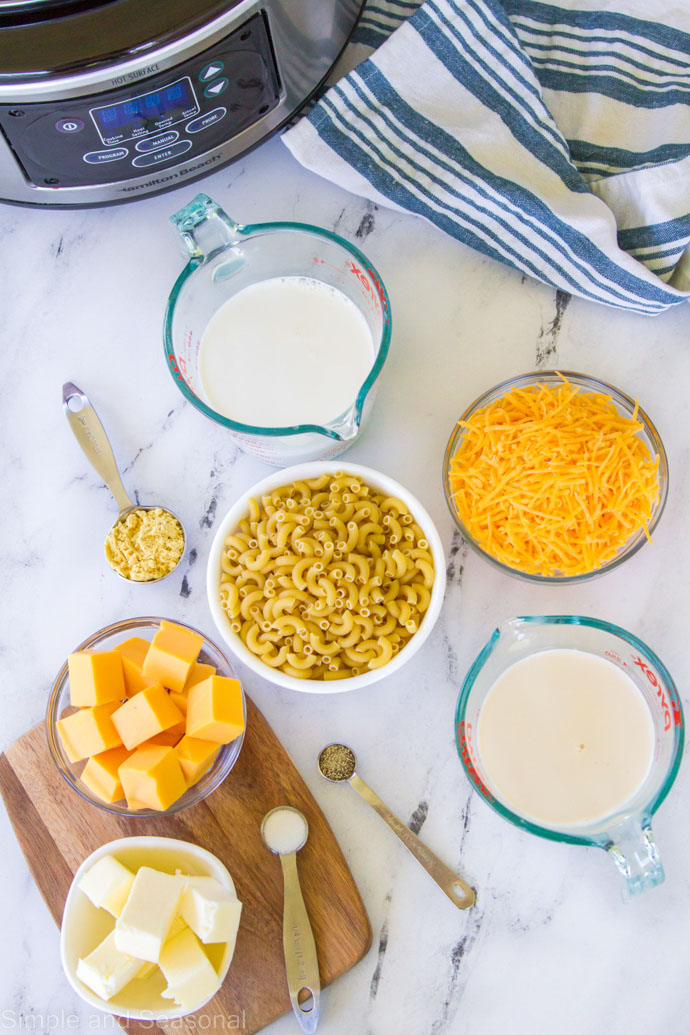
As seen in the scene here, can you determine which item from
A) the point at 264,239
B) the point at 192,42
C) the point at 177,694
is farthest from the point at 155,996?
the point at 192,42

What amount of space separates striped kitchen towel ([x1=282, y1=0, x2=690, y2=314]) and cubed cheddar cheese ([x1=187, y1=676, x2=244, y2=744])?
2.90 ft

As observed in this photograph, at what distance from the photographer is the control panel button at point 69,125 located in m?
1.22

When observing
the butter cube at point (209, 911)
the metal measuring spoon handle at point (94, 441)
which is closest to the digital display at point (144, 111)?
the metal measuring spoon handle at point (94, 441)

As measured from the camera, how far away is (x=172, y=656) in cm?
134

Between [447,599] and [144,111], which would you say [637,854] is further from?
[144,111]

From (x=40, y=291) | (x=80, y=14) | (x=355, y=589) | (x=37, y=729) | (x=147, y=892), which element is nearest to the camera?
(x=80, y=14)

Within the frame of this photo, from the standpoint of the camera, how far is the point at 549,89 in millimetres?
1532

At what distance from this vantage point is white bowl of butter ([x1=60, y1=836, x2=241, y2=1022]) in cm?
128

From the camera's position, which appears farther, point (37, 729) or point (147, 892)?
point (37, 729)

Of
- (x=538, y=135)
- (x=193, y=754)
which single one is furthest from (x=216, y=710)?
(x=538, y=135)

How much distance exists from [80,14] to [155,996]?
1.41m

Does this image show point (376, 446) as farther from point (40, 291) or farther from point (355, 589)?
point (40, 291)

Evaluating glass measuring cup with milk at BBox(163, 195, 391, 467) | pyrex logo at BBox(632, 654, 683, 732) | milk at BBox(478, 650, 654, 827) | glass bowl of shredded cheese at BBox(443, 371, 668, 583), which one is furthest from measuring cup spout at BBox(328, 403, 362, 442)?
→ pyrex logo at BBox(632, 654, 683, 732)

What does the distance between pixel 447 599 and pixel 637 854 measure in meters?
0.50
